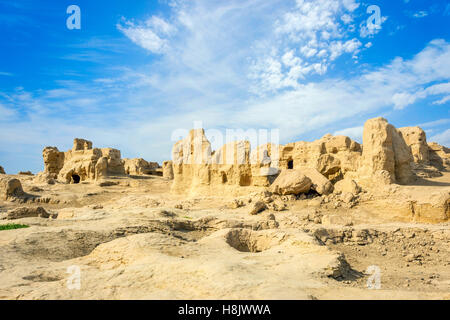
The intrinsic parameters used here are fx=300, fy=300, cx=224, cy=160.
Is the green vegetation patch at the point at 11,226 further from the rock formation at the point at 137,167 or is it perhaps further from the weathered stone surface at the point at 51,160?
the rock formation at the point at 137,167

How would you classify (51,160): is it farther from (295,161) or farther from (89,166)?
(295,161)

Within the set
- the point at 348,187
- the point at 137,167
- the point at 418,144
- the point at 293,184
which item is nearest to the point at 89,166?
the point at 137,167

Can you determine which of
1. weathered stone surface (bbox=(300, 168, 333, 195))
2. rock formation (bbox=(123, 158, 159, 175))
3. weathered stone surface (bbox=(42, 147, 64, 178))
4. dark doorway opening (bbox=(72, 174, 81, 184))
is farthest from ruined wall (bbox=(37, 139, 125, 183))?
weathered stone surface (bbox=(300, 168, 333, 195))

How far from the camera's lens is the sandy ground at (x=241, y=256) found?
314cm

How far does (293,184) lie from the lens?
13.3m

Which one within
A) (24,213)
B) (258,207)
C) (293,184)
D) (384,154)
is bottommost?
(258,207)

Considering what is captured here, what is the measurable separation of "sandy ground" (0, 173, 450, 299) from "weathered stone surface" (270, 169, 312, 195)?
1121 millimetres

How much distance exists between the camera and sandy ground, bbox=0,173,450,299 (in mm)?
3137

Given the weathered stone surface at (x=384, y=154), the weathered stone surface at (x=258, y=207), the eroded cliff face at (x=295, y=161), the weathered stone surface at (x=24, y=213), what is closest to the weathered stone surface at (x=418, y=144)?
the eroded cliff face at (x=295, y=161)

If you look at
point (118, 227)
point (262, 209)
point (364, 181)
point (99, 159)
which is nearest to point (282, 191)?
point (262, 209)

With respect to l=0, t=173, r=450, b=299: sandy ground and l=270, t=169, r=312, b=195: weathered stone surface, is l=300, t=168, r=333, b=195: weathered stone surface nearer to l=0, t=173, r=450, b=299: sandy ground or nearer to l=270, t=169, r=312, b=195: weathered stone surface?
l=270, t=169, r=312, b=195: weathered stone surface

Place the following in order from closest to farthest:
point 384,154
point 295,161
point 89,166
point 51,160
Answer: point 384,154, point 295,161, point 89,166, point 51,160

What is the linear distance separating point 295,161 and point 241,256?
1530 centimetres
